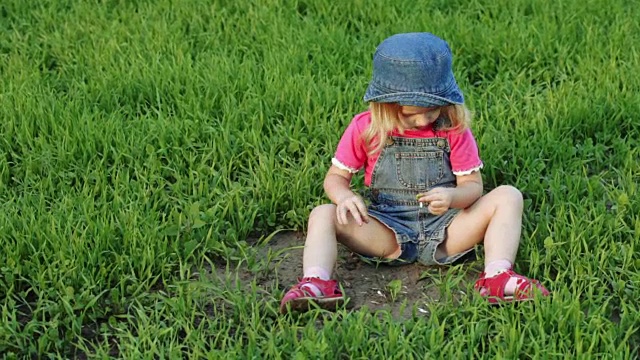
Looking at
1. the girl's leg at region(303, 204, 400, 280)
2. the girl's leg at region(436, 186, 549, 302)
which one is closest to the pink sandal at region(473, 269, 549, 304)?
the girl's leg at region(436, 186, 549, 302)

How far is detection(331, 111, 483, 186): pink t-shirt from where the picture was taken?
3631 mm

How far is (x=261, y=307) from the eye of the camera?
11.4ft

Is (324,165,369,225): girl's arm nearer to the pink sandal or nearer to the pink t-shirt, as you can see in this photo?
the pink t-shirt

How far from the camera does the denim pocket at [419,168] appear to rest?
3650 mm

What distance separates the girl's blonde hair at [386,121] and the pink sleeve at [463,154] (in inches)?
1.3

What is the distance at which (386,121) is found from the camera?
3.54 m

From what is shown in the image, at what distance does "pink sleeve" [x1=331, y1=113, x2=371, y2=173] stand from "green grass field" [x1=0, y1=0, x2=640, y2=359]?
368 mm

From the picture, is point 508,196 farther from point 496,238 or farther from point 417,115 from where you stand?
point 417,115

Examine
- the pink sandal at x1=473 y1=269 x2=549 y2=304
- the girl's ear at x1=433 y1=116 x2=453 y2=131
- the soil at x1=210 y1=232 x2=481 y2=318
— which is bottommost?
the soil at x1=210 y1=232 x2=481 y2=318

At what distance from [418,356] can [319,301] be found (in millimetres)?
429

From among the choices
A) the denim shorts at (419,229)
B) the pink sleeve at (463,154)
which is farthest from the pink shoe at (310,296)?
the pink sleeve at (463,154)

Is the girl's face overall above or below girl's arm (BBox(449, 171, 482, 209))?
above

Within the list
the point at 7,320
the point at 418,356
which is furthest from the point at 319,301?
the point at 7,320

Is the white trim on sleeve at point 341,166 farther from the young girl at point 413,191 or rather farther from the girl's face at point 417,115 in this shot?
the girl's face at point 417,115
